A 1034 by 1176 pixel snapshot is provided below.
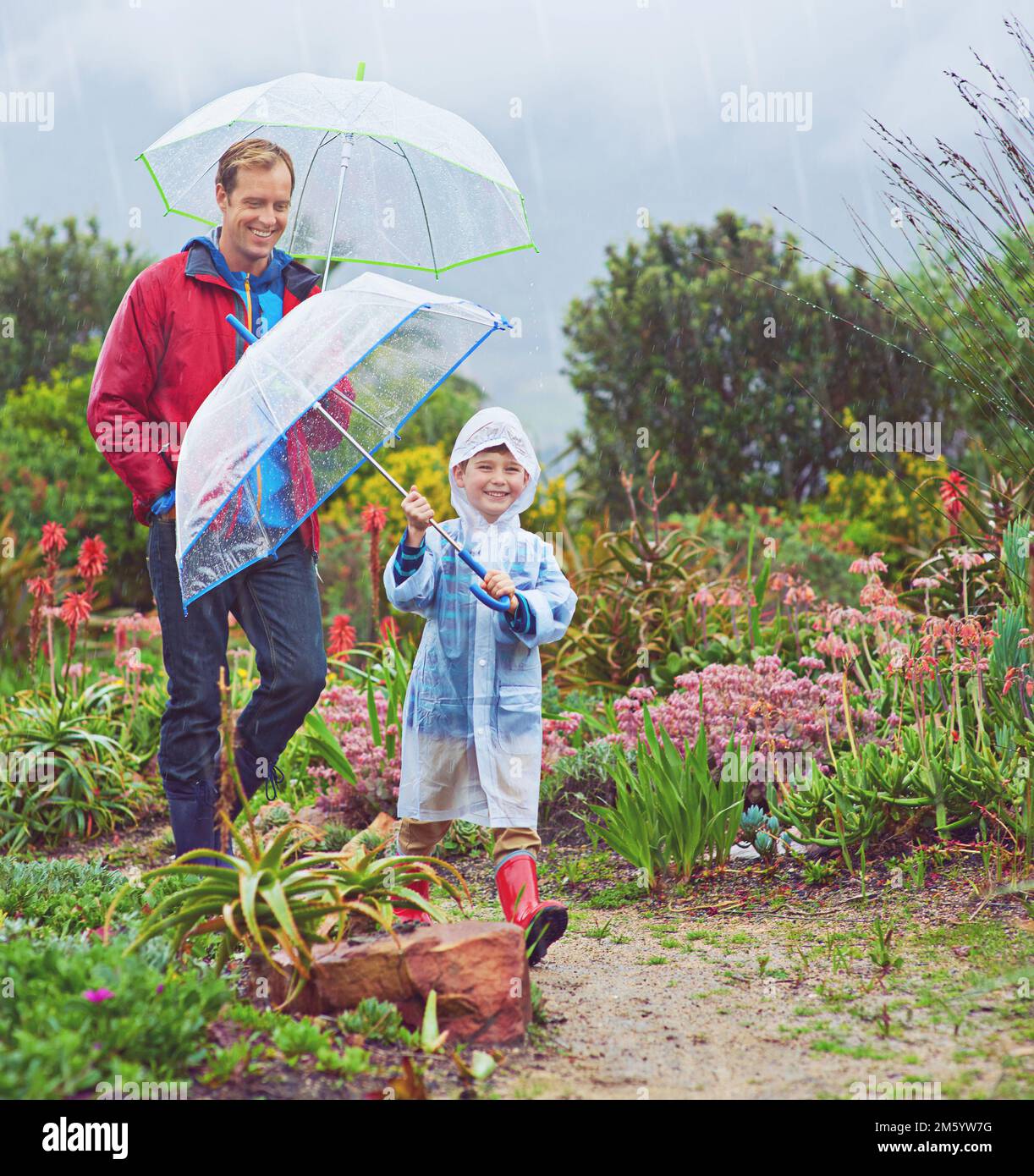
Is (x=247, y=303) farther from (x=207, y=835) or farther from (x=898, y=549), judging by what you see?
(x=898, y=549)

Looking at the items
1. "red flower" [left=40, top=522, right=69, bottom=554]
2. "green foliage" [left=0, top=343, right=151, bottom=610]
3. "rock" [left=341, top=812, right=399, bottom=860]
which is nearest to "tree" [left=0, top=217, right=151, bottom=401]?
"green foliage" [left=0, top=343, right=151, bottom=610]

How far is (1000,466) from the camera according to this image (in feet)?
24.6

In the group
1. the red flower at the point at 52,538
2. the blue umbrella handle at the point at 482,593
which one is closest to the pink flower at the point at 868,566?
the blue umbrella handle at the point at 482,593

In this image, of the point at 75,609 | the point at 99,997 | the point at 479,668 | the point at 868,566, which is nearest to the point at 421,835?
the point at 479,668

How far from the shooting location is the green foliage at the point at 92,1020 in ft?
7.40

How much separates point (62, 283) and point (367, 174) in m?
13.7

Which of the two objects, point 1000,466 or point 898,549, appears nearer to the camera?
point 1000,466

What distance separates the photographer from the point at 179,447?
3662mm

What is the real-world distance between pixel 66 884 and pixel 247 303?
6.56 feet

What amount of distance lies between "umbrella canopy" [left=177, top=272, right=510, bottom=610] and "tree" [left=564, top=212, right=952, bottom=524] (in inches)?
282

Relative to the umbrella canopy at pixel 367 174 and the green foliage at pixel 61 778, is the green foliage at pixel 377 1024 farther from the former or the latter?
the green foliage at pixel 61 778

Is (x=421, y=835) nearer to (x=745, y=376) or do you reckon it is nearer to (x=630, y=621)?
(x=630, y=621)
